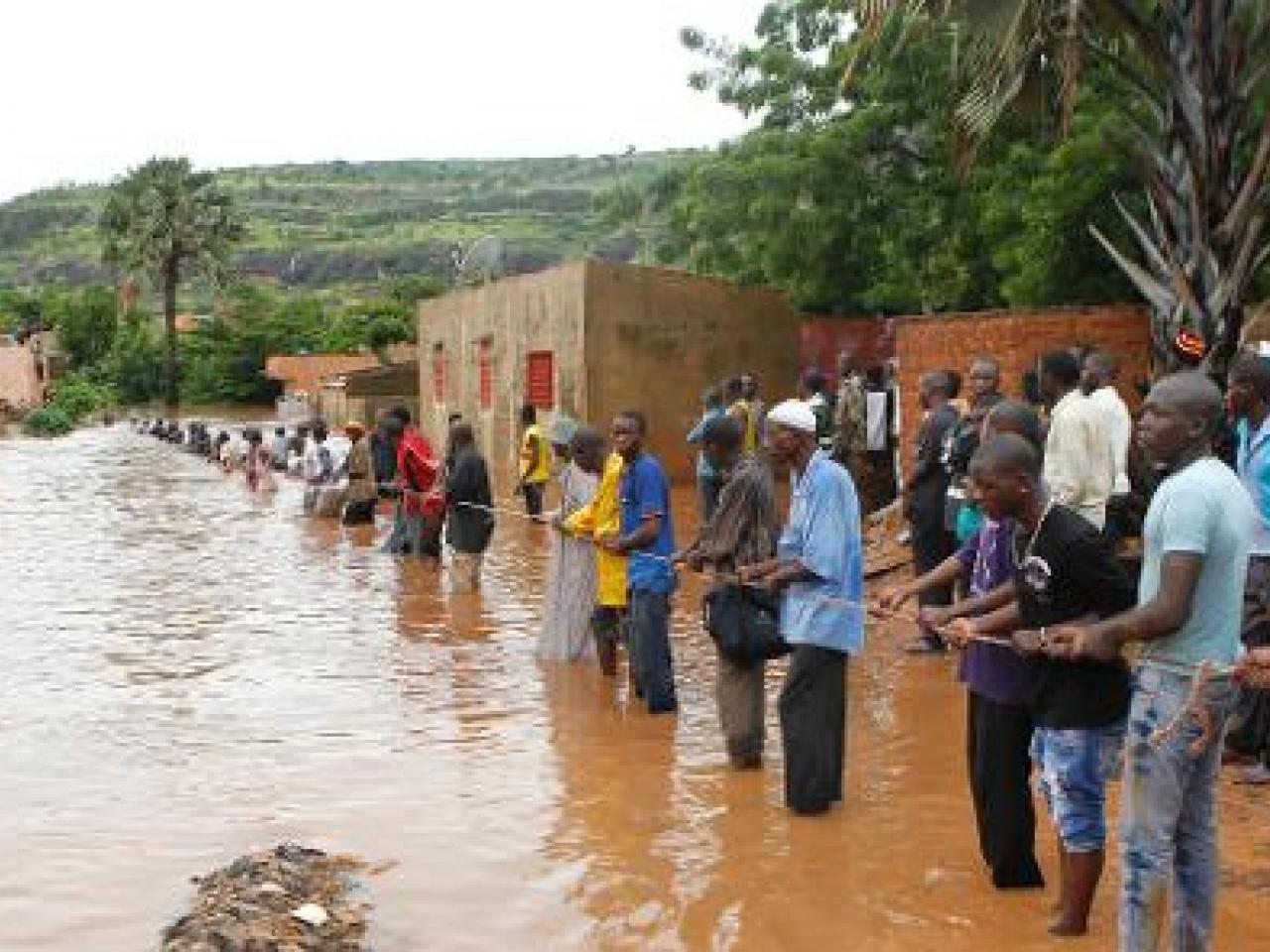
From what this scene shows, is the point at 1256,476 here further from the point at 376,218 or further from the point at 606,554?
the point at 376,218

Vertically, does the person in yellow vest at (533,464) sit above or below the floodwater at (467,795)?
above

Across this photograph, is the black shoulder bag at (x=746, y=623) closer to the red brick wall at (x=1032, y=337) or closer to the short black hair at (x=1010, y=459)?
the short black hair at (x=1010, y=459)

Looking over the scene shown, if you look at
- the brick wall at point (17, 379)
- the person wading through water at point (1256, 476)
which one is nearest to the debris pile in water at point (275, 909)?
the person wading through water at point (1256, 476)

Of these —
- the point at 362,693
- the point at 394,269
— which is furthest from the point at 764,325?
the point at 394,269

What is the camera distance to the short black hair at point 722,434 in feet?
24.2

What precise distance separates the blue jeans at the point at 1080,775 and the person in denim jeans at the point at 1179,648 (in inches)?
17.9

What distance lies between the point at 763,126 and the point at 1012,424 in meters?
17.3

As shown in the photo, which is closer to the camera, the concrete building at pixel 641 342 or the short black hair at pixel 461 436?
the short black hair at pixel 461 436

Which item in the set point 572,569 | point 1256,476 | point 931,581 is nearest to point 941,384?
point 572,569

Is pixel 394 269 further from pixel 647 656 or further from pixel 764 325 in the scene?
pixel 647 656

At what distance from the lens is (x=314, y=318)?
6862cm

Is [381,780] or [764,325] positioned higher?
[764,325]

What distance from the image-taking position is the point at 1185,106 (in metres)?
10.0

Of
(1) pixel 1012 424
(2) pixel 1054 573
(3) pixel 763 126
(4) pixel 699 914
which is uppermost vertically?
(3) pixel 763 126
